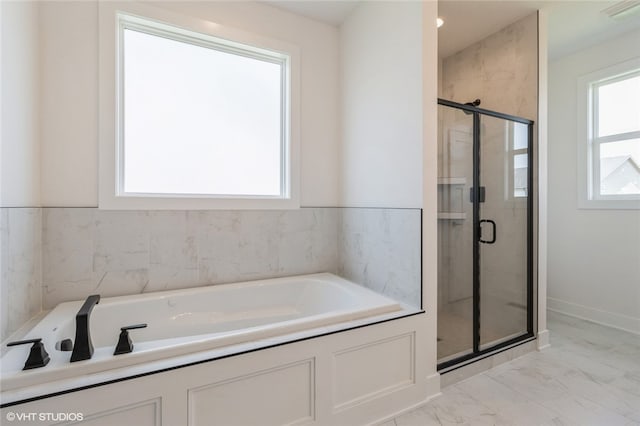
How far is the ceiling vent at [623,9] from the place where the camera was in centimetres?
213

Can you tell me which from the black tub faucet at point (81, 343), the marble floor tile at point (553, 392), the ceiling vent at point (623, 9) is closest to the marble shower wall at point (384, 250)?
the marble floor tile at point (553, 392)

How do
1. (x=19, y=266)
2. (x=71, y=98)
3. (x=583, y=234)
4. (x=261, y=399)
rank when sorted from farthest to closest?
1. (x=583, y=234)
2. (x=71, y=98)
3. (x=19, y=266)
4. (x=261, y=399)

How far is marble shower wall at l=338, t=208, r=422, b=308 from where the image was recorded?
175cm

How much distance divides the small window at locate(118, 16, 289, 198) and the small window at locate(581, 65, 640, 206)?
3.08 m

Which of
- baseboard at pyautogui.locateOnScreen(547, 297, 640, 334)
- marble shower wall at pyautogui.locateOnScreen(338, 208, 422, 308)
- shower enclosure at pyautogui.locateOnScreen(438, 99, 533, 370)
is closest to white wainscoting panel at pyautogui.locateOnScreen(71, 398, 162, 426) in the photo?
marble shower wall at pyautogui.locateOnScreen(338, 208, 422, 308)

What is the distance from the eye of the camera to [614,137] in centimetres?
271

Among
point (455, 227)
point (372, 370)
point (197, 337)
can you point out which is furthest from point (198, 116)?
point (455, 227)

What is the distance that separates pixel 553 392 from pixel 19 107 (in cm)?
339

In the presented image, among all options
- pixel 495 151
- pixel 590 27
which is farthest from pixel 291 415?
pixel 590 27

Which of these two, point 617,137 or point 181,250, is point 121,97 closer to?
point 181,250

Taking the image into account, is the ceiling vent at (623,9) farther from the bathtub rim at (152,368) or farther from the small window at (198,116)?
the bathtub rim at (152,368)

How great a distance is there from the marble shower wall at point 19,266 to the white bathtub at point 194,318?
10 centimetres

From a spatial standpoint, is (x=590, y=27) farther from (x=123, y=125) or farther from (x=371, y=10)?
(x=123, y=125)

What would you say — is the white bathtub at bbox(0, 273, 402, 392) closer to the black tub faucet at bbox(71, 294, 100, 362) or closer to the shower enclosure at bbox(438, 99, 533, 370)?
the black tub faucet at bbox(71, 294, 100, 362)
